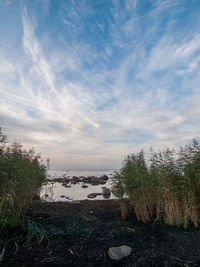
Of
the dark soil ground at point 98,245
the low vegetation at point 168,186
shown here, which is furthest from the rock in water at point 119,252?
the low vegetation at point 168,186

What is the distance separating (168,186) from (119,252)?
2.24 m

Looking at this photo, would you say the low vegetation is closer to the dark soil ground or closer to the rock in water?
the dark soil ground

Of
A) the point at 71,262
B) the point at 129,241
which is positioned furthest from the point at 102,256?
the point at 129,241

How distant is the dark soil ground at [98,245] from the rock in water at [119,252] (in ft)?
0.23

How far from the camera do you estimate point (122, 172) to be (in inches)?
209

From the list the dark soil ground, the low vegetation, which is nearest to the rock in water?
the dark soil ground

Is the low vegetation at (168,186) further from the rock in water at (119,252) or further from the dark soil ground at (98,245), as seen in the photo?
the rock in water at (119,252)

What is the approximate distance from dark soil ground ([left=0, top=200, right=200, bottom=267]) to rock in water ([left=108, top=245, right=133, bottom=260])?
7 centimetres

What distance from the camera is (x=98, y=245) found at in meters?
3.13

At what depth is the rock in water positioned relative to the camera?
2731 mm

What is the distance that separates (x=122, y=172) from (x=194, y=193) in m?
1.95

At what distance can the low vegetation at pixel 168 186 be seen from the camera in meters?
4.28

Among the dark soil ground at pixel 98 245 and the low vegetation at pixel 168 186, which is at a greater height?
the low vegetation at pixel 168 186

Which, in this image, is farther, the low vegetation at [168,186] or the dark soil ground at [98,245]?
the low vegetation at [168,186]
